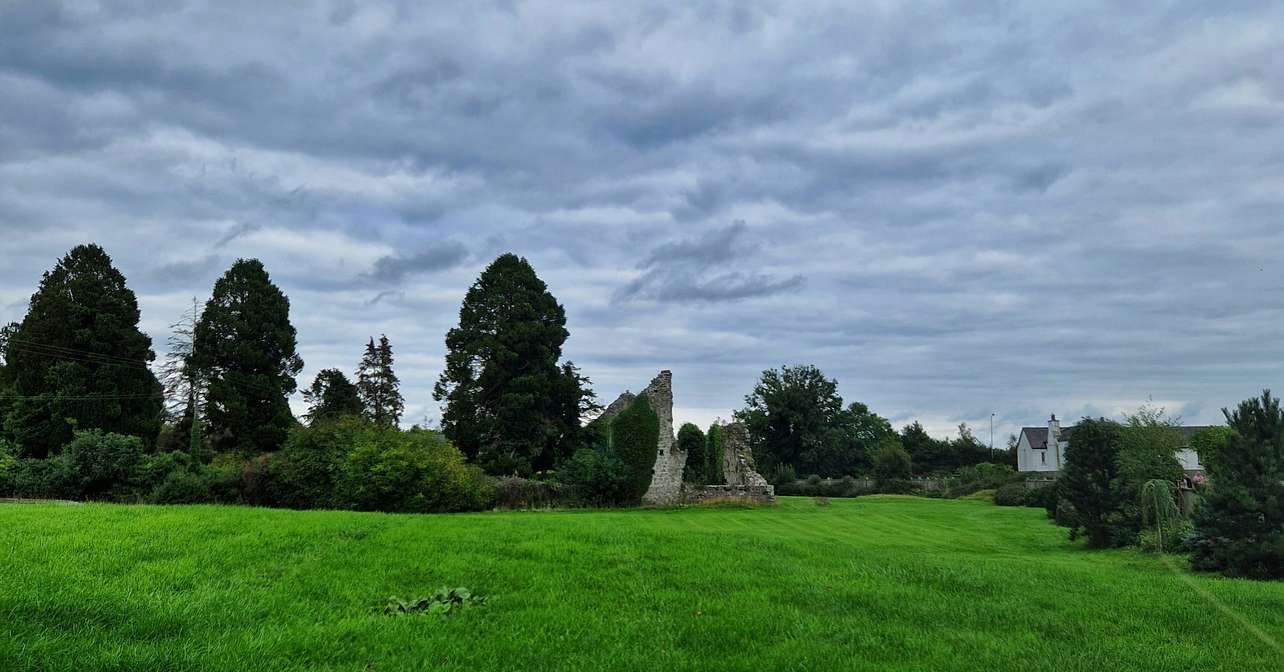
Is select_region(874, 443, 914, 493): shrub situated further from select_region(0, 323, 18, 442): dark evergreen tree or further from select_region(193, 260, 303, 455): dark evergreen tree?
select_region(0, 323, 18, 442): dark evergreen tree

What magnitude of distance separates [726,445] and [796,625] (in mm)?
30986

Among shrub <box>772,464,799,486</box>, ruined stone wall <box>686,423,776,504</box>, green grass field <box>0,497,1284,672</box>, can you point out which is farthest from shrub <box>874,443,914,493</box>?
green grass field <box>0,497,1284,672</box>

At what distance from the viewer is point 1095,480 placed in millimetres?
17703

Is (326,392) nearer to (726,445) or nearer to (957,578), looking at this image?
(726,445)

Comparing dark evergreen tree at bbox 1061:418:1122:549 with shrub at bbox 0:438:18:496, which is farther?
shrub at bbox 0:438:18:496

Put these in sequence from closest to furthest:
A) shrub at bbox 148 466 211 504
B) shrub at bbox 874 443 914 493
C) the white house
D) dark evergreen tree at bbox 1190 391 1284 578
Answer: dark evergreen tree at bbox 1190 391 1284 578, shrub at bbox 148 466 211 504, shrub at bbox 874 443 914 493, the white house

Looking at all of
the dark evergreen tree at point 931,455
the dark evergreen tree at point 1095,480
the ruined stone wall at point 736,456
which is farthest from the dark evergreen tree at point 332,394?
the dark evergreen tree at point 931,455

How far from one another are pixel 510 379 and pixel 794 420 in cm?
3860

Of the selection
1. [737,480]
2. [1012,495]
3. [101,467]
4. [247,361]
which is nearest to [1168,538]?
[737,480]

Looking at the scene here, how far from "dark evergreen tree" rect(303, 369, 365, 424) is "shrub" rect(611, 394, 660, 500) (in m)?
18.8

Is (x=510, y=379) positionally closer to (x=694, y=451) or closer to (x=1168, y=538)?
(x=694, y=451)

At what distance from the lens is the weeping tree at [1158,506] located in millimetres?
15477

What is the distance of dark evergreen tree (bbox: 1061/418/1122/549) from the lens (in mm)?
17484

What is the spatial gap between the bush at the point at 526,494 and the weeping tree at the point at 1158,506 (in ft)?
58.0
